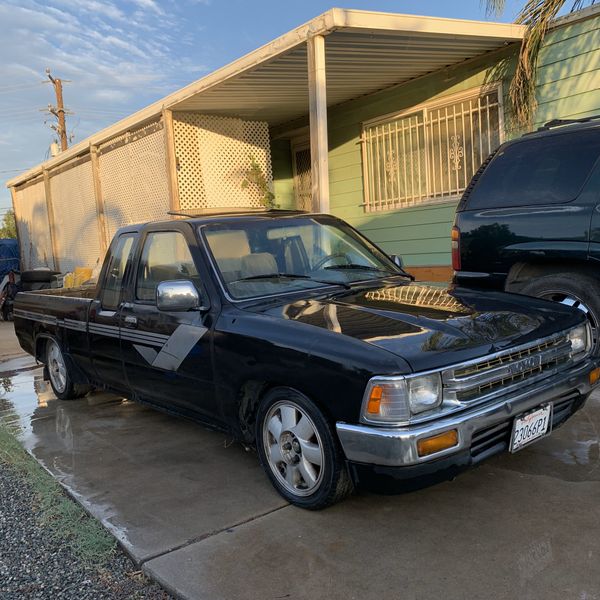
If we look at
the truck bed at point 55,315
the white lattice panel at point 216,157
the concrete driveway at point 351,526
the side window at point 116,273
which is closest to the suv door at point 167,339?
the side window at point 116,273

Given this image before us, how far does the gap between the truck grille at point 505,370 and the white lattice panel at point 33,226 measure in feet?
48.6

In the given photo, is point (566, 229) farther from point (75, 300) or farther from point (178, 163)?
point (178, 163)

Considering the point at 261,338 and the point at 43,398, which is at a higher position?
the point at 261,338

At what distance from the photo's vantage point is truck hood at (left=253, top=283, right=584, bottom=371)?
2838 millimetres

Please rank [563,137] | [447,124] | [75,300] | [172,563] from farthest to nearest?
[447,124]
[75,300]
[563,137]
[172,563]

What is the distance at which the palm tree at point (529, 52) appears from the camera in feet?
24.1

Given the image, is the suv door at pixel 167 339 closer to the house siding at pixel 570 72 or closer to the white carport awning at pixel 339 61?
the white carport awning at pixel 339 61

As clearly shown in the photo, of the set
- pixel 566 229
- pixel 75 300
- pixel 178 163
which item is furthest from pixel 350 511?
pixel 178 163

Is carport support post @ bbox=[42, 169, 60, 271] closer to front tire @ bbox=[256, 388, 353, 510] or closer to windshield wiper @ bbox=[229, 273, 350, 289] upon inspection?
windshield wiper @ bbox=[229, 273, 350, 289]

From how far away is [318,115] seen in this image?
6887mm

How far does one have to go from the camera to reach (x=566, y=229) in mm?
4680

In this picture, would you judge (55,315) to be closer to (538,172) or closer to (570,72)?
(538,172)

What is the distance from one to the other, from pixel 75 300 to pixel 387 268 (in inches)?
108

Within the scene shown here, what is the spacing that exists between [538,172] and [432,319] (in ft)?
8.09
